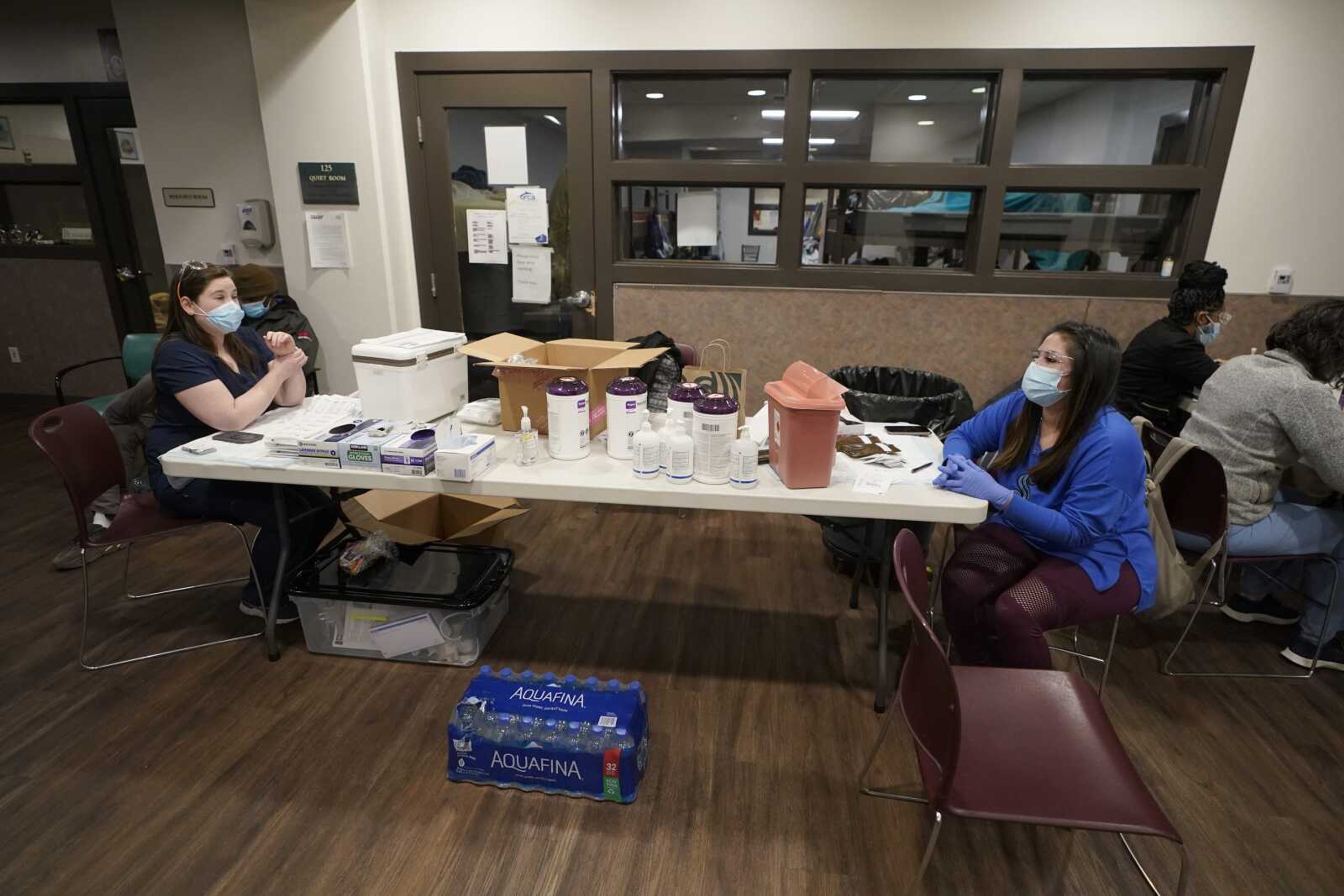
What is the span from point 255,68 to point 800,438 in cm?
332

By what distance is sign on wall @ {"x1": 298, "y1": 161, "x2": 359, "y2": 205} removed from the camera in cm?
338

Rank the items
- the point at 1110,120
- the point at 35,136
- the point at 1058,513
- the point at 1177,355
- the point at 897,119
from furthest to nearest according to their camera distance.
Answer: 1. the point at 35,136
2. the point at 897,119
3. the point at 1110,120
4. the point at 1177,355
5. the point at 1058,513

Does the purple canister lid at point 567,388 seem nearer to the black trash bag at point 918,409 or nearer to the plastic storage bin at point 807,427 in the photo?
the plastic storage bin at point 807,427

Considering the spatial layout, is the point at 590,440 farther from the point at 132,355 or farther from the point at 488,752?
the point at 132,355

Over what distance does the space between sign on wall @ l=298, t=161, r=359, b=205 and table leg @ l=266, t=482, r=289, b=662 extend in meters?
1.87

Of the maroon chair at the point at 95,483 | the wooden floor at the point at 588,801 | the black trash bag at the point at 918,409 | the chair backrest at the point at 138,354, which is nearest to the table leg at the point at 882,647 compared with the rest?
the wooden floor at the point at 588,801

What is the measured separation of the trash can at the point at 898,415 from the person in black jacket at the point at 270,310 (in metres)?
2.48

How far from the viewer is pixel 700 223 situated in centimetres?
363

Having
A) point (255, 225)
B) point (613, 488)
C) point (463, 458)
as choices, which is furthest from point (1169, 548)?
point (255, 225)

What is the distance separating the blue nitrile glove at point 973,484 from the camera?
1674 mm

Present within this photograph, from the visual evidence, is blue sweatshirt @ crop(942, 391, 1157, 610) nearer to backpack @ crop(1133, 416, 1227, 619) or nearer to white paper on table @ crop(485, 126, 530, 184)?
backpack @ crop(1133, 416, 1227, 619)

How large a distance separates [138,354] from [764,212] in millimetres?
3175

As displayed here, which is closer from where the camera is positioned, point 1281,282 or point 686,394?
point 686,394

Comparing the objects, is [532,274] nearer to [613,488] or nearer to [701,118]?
[701,118]
